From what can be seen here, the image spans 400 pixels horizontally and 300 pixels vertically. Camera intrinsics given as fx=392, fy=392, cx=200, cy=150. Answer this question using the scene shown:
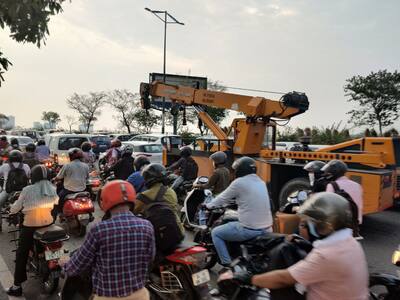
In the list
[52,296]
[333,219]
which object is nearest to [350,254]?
[333,219]

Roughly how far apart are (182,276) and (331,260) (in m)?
1.87

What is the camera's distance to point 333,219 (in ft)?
7.87

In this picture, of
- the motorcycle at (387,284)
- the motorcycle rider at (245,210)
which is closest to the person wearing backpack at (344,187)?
the motorcycle rider at (245,210)

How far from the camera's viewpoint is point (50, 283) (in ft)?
15.1

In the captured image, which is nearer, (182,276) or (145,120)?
(182,276)

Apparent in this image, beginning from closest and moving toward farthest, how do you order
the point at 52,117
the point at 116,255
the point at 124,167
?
the point at 116,255 < the point at 124,167 < the point at 52,117

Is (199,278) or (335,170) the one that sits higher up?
(335,170)

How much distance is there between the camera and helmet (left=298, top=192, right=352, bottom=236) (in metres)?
2.40

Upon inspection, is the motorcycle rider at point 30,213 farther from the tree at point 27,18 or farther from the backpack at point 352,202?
the backpack at point 352,202

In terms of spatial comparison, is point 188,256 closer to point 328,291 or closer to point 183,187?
point 328,291

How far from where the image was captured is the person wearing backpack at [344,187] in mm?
4963

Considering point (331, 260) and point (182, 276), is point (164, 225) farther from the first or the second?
point (331, 260)

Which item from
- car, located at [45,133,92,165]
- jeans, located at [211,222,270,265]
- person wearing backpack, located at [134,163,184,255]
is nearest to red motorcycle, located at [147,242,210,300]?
person wearing backpack, located at [134,163,184,255]

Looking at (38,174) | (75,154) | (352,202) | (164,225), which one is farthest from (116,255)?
(75,154)
